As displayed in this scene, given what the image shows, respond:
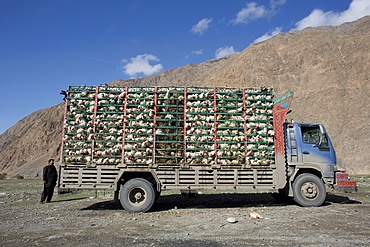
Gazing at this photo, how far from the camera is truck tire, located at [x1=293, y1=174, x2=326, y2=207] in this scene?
33.6 feet

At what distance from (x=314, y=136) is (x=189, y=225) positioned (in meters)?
6.03

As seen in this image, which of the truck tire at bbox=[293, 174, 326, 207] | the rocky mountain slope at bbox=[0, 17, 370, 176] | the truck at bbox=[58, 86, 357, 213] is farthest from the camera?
the rocky mountain slope at bbox=[0, 17, 370, 176]

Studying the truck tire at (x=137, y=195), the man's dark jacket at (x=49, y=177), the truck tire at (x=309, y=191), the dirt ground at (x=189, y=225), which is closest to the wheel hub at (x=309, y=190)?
the truck tire at (x=309, y=191)

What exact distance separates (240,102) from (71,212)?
278 inches

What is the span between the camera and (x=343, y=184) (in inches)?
403

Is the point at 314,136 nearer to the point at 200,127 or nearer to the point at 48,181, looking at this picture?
the point at 200,127

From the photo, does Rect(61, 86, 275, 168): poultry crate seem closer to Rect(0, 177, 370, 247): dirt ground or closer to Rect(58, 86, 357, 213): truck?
Rect(58, 86, 357, 213): truck

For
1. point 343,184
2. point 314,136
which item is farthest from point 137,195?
point 343,184

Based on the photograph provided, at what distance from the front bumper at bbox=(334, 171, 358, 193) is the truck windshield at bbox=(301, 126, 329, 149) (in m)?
1.09

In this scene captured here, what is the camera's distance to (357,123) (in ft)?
147

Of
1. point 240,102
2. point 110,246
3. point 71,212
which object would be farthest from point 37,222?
point 240,102

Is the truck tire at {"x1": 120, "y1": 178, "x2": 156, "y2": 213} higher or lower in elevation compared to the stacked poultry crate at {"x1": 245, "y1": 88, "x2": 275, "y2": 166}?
lower

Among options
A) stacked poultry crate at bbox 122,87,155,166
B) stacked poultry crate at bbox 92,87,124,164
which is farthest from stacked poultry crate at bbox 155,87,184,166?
stacked poultry crate at bbox 92,87,124,164

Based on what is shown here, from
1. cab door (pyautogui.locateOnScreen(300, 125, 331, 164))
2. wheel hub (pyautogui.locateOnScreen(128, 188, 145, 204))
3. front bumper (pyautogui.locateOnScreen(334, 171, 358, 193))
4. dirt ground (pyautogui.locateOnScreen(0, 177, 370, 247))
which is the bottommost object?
dirt ground (pyautogui.locateOnScreen(0, 177, 370, 247))
